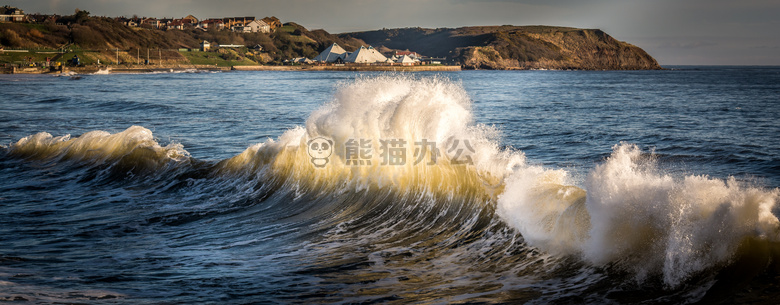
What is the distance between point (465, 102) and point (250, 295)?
6.17 meters

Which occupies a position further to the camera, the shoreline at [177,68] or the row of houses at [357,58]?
the row of houses at [357,58]

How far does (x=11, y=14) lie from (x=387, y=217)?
161901mm

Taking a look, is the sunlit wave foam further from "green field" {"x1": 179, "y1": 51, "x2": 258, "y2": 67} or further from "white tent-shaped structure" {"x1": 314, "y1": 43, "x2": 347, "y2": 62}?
"white tent-shaped structure" {"x1": 314, "y1": 43, "x2": 347, "y2": 62}

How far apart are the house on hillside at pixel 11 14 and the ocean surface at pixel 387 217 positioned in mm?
147237

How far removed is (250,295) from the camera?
620 centimetres

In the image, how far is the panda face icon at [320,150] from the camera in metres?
12.4

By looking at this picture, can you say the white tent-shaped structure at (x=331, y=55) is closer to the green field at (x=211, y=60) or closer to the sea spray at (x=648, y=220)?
the green field at (x=211, y=60)

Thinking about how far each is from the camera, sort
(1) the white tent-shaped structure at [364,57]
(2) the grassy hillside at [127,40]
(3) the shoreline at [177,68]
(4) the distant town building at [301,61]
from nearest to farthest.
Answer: (3) the shoreline at [177,68]
(2) the grassy hillside at [127,40]
(4) the distant town building at [301,61]
(1) the white tent-shaped structure at [364,57]

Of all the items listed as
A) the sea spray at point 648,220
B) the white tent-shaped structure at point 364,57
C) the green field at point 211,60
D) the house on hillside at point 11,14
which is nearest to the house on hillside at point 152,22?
the house on hillside at point 11,14

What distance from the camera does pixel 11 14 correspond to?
141500mm

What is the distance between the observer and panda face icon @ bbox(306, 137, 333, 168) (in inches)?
487

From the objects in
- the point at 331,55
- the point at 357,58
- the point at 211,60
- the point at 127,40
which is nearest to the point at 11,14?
the point at 127,40

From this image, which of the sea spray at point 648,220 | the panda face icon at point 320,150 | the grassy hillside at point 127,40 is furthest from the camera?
the grassy hillside at point 127,40

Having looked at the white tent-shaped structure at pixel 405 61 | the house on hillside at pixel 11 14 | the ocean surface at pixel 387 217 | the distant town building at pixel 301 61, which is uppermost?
the house on hillside at pixel 11 14
